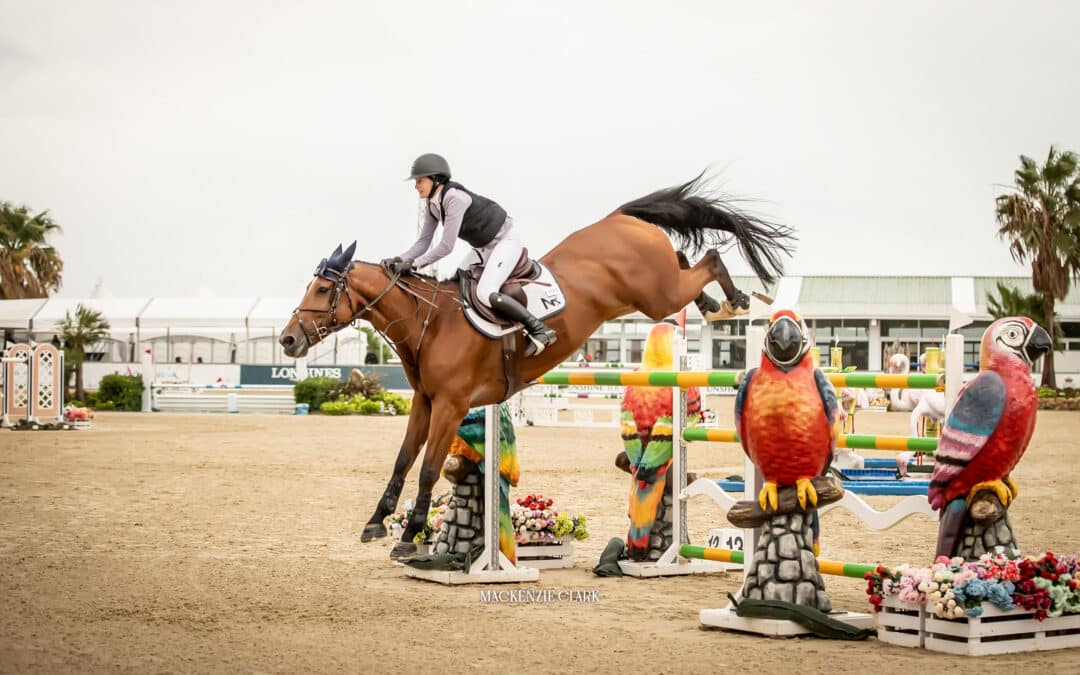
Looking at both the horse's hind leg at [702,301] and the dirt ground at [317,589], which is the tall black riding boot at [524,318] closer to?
the horse's hind leg at [702,301]

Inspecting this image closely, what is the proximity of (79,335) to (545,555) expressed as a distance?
29.1m

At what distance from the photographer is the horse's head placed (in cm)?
637

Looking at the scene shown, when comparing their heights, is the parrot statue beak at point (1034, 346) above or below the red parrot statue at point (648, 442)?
above

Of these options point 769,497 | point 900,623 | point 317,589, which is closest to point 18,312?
point 317,589

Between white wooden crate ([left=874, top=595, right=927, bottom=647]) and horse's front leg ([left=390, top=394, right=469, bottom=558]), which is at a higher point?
horse's front leg ([left=390, top=394, right=469, bottom=558])

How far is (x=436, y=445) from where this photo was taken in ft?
20.8

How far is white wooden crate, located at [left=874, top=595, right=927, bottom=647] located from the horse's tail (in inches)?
102

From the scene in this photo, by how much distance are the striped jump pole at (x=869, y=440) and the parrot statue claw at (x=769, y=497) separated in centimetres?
54

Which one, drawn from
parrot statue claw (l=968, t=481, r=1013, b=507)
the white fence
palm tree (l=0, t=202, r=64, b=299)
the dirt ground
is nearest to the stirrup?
the dirt ground

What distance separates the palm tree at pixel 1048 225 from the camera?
36188mm

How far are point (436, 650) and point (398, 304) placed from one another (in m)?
2.22

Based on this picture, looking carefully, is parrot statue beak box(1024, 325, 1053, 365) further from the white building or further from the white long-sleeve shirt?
the white building

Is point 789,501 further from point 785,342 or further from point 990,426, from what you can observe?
point 990,426

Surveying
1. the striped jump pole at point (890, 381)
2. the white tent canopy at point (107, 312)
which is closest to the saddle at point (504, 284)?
the striped jump pole at point (890, 381)
